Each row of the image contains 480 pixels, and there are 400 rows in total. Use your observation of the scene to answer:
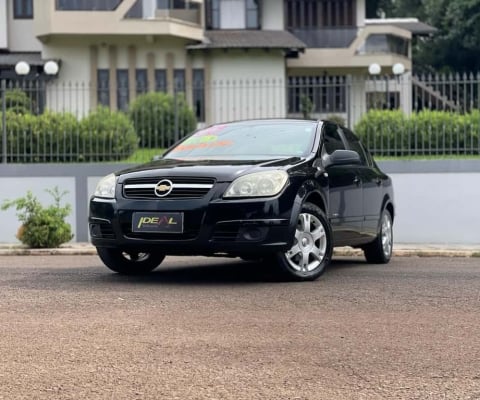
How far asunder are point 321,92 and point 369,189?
6.07 metres

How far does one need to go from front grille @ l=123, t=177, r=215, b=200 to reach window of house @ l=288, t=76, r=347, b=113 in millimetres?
7083

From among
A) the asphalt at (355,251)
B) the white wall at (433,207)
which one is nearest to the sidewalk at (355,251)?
the asphalt at (355,251)

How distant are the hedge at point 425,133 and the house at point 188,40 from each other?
12.5m

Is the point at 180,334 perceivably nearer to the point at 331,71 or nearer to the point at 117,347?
the point at 117,347

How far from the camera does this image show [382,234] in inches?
411

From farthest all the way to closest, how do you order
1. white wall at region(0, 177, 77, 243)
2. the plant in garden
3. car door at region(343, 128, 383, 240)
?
white wall at region(0, 177, 77, 243), the plant in garden, car door at region(343, 128, 383, 240)

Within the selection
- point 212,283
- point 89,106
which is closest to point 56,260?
point 212,283

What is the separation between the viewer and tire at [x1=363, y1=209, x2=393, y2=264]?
10352mm

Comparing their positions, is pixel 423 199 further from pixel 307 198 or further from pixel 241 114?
pixel 307 198

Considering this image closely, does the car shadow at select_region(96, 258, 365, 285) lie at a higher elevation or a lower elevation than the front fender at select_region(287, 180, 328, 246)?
lower

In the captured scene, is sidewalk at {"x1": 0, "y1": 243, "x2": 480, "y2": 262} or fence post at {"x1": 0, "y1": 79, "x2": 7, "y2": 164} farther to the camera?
fence post at {"x1": 0, "y1": 79, "x2": 7, "y2": 164}

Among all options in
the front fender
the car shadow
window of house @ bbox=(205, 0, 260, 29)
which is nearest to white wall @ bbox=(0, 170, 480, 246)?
the car shadow

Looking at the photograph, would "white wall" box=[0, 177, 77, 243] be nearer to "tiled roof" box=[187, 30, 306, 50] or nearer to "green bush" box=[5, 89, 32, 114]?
"green bush" box=[5, 89, 32, 114]

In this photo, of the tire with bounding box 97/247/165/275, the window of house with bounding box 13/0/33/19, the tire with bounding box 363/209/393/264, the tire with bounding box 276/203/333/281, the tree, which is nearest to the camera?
the tire with bounding box 276/203/333/281
